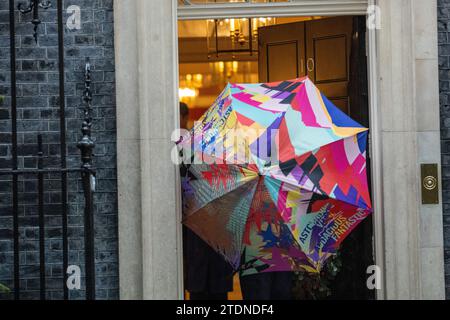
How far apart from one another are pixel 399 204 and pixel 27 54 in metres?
3.07

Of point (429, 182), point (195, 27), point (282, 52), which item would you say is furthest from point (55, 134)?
point (429, 182)

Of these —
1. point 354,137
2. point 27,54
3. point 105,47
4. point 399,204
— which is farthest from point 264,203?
point 27,54

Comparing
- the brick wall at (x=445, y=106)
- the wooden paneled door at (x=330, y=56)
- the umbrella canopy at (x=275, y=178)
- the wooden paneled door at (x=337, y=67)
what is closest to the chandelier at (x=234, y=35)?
the wooden paneled door at (x=337, y=67)

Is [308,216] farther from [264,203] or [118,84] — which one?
[118,84]

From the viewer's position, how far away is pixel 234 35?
8.45 m

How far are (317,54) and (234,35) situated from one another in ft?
3.39

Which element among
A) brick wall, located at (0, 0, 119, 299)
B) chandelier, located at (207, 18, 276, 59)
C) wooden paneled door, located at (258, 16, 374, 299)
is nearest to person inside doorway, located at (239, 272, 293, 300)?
wooden paneled door, located at (258, 16, 374, 299)

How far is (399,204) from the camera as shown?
6461 millimetres

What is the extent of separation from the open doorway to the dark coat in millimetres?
962

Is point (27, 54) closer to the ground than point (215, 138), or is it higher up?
higher up

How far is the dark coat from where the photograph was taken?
672 centimetres

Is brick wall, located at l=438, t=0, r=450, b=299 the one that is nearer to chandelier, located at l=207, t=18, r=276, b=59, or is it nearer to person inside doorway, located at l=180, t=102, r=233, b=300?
person inside doorway, located at l=180, t=102, r=233, b=300

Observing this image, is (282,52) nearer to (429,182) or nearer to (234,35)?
(234,35)
